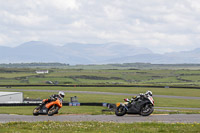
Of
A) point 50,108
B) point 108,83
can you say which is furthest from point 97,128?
point 108,83

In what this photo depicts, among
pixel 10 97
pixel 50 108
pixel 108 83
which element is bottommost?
pixel 50 108

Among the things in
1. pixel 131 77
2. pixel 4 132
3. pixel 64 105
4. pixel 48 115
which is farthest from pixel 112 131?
pixel 131 77

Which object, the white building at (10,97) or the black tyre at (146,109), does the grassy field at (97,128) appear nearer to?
the black tyre at (146,109)

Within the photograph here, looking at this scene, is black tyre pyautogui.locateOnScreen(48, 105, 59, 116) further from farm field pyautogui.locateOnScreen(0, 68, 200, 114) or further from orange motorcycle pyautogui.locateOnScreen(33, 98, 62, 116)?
farm field pyautogui.locateOnScreen(0, 68, 200, 114)

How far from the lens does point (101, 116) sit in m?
21.2

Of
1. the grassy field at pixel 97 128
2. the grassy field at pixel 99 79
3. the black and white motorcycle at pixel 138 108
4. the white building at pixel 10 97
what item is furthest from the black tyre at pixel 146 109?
the grassy field at pixel 99 79

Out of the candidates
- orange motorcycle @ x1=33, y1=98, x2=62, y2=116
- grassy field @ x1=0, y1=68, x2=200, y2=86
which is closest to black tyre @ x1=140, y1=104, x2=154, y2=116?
orange motorcycle @ x1=33, y1=98, x2=62, y2=116

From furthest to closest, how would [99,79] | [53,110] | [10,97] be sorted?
[99,79], [10,97], [53,110]

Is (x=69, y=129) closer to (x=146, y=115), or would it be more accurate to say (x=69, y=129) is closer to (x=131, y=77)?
(x=146, y=115)

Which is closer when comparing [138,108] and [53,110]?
[138,108]

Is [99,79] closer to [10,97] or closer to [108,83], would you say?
[108,83]

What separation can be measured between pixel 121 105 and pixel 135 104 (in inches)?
40.5

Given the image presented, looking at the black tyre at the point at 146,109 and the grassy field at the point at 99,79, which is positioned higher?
the grassy field at the point at 99,79

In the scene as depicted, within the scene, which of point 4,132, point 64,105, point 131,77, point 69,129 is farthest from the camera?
point 131,77
